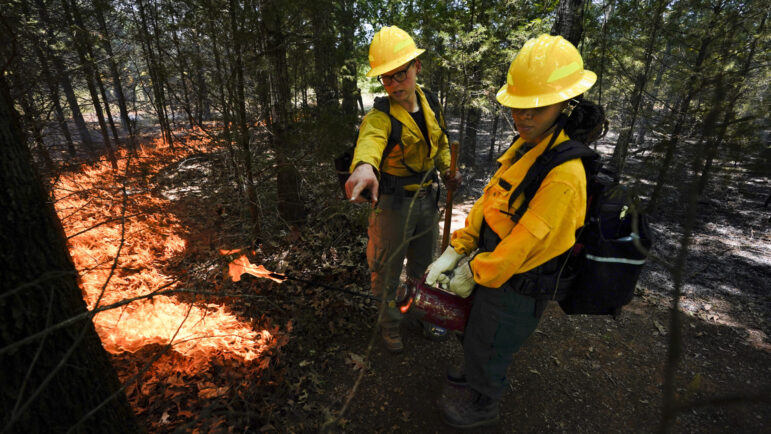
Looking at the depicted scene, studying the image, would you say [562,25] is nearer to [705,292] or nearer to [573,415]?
[705,292]

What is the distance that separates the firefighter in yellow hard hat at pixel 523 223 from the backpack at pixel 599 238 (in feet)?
0.21

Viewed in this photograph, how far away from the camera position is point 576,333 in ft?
14.3

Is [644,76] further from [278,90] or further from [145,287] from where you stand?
[145,287]

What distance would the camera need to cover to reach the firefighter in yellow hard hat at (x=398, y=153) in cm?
304

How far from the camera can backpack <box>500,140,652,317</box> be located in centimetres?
214

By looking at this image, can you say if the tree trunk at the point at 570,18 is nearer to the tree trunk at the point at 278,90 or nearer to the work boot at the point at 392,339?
the tree trunk at the point at 278,90

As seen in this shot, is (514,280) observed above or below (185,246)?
above

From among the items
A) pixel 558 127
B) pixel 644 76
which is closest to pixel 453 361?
pixel 558 127

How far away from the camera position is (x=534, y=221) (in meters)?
2.06

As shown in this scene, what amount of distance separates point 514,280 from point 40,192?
9.77ft

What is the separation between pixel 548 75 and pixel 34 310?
10.7 feet

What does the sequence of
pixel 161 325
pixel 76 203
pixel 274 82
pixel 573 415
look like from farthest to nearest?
pixel 76 203
pixel 274 82
pixel 161 325
pixel 573 415

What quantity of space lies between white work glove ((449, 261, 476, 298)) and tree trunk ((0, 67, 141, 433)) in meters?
2.20

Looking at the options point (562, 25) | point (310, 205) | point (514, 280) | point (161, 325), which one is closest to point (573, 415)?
point (514, 280)
